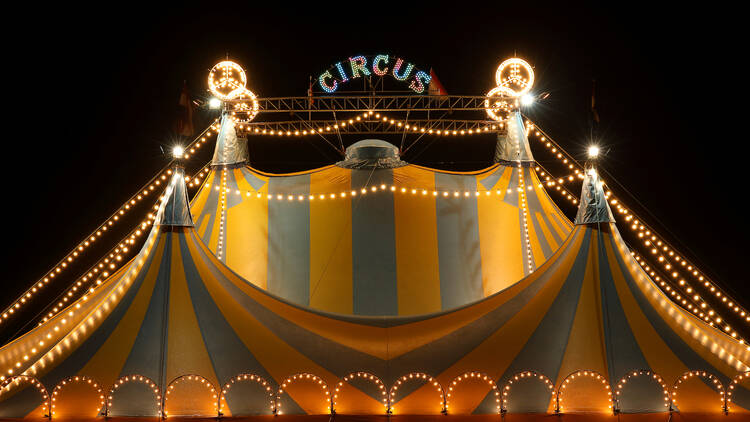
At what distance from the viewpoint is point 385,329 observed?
405 cm

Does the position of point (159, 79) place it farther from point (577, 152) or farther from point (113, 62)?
point (577, 152)

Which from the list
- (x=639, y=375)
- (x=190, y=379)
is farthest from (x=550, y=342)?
(x=190, y=379)

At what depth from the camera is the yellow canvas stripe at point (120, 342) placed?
3.84 metres

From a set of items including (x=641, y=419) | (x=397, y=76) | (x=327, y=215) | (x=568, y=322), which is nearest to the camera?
(x=641, y=419)

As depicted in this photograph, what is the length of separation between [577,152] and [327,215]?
13.0ft

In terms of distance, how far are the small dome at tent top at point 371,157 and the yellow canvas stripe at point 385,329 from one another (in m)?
2.05

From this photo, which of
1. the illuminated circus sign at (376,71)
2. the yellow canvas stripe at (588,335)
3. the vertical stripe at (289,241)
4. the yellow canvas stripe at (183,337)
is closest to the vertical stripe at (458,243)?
the illuminated circus sign at (376,71)

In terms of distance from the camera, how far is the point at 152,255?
4.21 m

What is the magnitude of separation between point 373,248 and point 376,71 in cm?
187

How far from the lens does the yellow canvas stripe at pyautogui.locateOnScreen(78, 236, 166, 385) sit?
12.6 ft

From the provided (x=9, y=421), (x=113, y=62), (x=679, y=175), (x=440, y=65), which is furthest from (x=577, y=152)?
(x=9, y=421)

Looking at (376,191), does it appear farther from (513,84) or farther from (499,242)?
(513,84)

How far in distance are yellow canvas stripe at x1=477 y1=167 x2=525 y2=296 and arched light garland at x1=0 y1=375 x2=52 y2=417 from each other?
3424 mm

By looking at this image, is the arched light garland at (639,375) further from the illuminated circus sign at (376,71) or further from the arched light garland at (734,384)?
the illuminated circus sign at (376,71)
